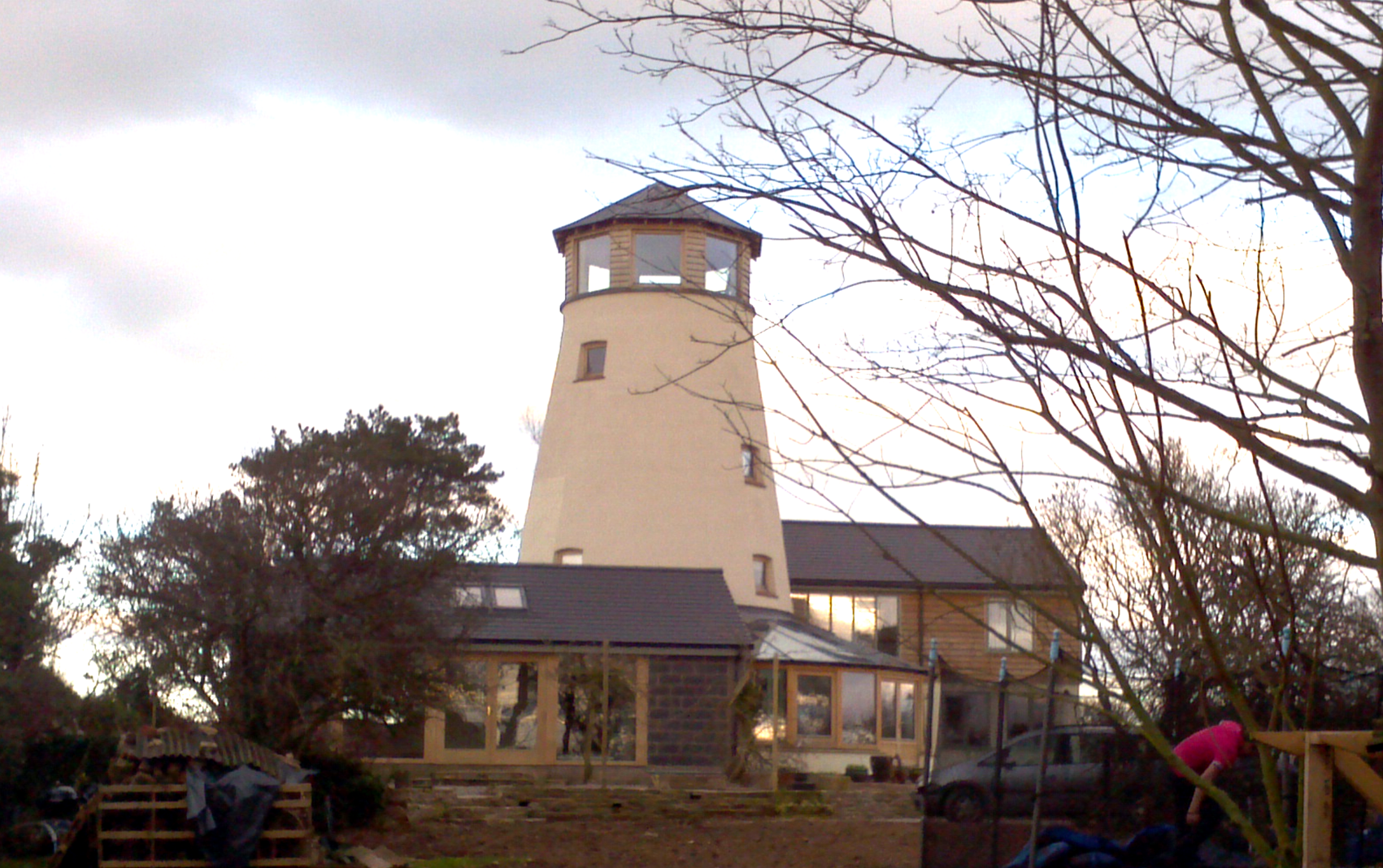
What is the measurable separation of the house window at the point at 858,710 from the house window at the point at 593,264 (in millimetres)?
10454

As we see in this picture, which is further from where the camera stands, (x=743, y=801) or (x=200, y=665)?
(x=743, y=801)

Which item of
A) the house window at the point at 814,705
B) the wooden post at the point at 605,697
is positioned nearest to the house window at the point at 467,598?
the wooden post at the point at 605,697

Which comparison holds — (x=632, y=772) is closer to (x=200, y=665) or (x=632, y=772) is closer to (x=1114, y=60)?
(x=200, y=665)

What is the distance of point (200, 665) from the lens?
16.1m

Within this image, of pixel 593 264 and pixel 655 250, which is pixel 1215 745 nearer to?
pixel 655 250

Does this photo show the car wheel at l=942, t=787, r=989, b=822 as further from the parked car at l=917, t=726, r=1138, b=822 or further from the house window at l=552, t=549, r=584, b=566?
the house window at l=552, t=549, r=584, b=566

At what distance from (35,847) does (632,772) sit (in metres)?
11.4

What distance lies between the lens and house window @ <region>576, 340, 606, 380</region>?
1262 inches

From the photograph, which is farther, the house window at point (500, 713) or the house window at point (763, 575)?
the house window at point (763, 575)

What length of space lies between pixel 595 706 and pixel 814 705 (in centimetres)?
460

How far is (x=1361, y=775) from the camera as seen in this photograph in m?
3.71

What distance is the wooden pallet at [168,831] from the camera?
43.4 ft

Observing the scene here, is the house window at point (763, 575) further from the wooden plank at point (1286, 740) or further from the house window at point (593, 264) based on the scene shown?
the wooden plank at point (1286, 740)

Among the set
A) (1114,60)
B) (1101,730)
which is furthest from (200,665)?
(1114,60)
